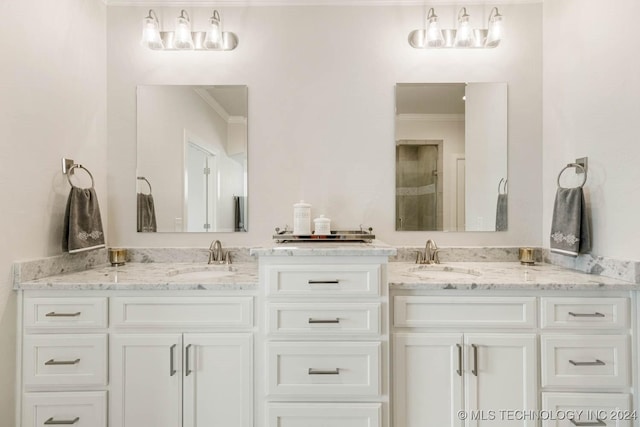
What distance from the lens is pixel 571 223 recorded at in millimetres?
1687

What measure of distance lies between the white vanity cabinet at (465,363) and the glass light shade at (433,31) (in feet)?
4.89

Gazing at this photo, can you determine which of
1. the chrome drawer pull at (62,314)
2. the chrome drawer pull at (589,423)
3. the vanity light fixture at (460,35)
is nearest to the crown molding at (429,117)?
the vanity light fixture at (460,35)

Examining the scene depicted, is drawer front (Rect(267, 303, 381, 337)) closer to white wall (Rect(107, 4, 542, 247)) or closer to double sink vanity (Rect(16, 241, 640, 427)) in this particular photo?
double sink vanity (Rect(16, 241, 640, 427))

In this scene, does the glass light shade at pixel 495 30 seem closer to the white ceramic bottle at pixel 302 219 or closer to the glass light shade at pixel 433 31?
the glass light shade at pixel 433 31

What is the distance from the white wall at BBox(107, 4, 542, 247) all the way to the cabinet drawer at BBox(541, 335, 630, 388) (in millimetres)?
733

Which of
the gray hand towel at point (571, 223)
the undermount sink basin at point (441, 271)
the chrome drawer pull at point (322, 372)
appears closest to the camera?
the chrome drawer pull at point (322, 372)

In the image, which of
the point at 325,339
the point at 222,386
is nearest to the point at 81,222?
the point at 222,386

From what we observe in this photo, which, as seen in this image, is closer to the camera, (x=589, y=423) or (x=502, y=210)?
(x=589, y=423)

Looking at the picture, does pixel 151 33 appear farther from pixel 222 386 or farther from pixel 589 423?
pixel 589 423

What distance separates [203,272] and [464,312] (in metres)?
1.40

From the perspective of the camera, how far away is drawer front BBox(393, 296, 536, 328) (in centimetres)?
146

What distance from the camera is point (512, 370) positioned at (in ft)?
4.77

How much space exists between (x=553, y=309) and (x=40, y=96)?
101 inches

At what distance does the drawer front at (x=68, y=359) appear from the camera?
1.47 m
